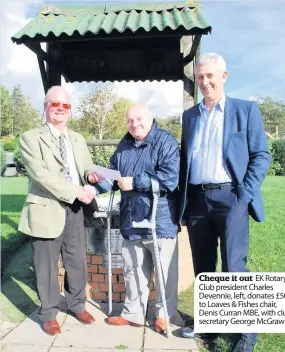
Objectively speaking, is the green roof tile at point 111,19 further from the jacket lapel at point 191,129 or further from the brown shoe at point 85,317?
the brown shoe at point 85,317

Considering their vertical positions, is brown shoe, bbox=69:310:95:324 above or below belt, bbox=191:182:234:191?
below

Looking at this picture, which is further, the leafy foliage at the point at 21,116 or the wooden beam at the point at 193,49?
the leafy foliage at the point at 21,116

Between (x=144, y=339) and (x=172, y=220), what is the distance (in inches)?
39.9

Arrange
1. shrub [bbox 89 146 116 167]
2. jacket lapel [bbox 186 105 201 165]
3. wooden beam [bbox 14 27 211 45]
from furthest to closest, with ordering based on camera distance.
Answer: shrub [bbox 89 146 116 167], wooden beam [bbox 14 27 211 45], jacket lapel [bbox 186 105 201 165]

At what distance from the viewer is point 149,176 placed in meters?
3.19

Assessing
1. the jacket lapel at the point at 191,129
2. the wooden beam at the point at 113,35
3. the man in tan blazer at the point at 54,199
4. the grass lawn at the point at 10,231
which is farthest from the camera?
the grass lawn at the point at 10,231

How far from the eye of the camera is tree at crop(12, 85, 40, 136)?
47.5 m

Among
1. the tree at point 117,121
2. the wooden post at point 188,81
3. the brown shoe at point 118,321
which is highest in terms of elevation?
the tree at point 117,121

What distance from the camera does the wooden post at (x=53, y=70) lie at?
16.5ft

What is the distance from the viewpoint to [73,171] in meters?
3.53

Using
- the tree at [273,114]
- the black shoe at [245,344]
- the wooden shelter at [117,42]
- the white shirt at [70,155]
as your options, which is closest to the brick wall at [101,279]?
the white shirt at [70,155]

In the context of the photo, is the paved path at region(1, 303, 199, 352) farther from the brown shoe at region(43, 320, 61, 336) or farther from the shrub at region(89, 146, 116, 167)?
the shrub at region(89, 146, 116, 167)

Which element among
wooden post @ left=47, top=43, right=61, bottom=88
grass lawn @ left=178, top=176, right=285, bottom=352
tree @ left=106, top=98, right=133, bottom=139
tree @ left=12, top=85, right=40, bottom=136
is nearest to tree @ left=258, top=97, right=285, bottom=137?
tree @ left=106, top=98, right=133, bottom=139

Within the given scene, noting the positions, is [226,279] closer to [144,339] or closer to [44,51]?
[144,339]
